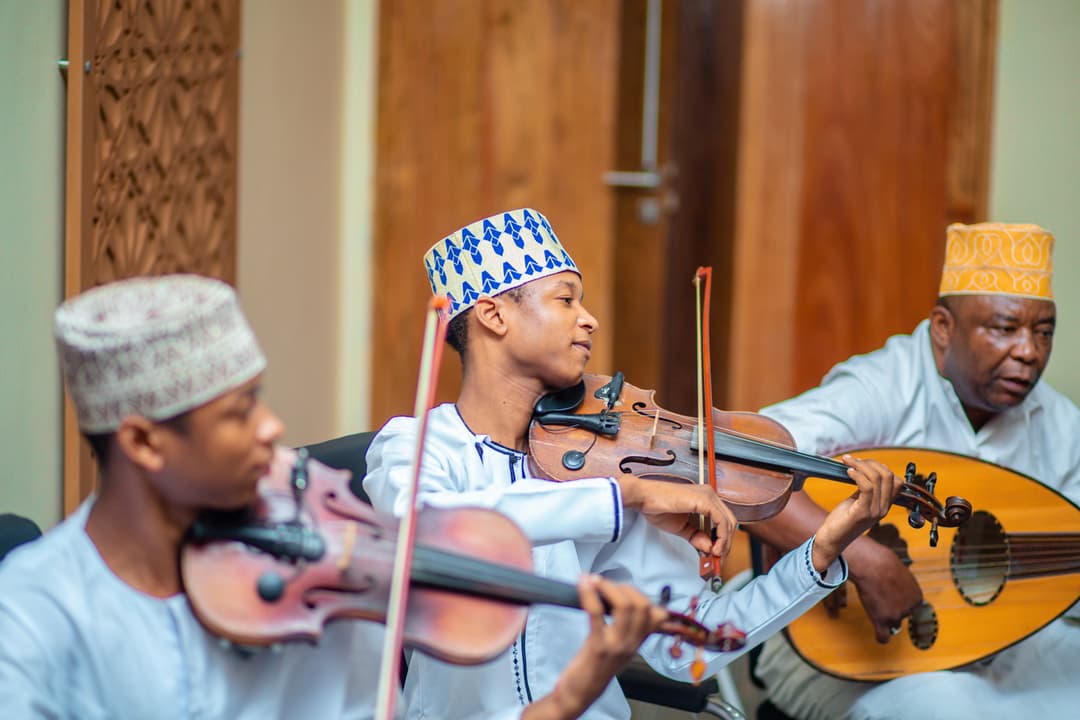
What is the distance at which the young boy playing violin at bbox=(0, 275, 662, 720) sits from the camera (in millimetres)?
1321

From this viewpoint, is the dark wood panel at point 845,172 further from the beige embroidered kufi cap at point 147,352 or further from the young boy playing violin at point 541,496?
the beige embroidered kufi cap at point 147,352

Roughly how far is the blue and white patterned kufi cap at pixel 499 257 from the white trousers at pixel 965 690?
44.7 inches

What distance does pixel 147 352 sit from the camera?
1.31 metres

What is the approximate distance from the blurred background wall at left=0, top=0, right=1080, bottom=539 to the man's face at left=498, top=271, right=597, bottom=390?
1.54 metres

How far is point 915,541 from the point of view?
8.18 feet

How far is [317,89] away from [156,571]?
3.11 meters

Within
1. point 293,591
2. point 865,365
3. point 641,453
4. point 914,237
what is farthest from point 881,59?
point 293,591

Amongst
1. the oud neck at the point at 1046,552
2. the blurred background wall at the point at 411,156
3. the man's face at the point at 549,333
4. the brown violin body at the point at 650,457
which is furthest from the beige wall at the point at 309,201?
the oud neck at the point at 1046,552

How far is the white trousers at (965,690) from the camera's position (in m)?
2.35

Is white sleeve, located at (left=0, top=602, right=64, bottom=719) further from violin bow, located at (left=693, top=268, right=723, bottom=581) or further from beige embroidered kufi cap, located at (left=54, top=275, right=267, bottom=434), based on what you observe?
violin bow, located at (left=693, top=268, right=723, bottom=581)

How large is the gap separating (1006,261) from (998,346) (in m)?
0.20

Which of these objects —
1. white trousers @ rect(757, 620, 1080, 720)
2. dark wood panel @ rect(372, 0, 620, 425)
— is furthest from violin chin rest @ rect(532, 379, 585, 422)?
dark wood panel @ rect(372, 0, 620, 425)

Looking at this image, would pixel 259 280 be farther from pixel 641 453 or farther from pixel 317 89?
pixel 641 453

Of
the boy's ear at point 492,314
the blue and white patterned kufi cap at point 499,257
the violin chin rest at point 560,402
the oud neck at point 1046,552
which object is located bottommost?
the oud neck at point 1046,552
